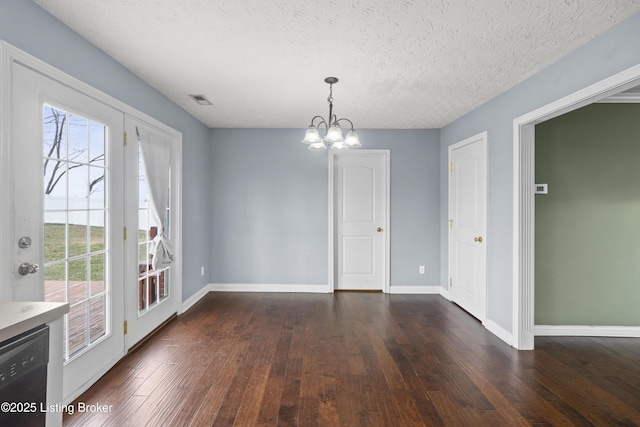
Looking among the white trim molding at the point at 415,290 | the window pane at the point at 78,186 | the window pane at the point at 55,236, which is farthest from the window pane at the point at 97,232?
the white trim molding at the point at 415,290

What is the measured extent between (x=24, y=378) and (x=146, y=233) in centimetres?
233

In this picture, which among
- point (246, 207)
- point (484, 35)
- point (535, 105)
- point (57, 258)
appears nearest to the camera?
point (57, 258)

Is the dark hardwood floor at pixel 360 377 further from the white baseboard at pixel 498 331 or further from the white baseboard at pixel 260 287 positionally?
the white baseboard at pixel 260 287

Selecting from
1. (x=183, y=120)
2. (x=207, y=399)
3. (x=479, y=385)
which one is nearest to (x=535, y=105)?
(x=479, y=385)

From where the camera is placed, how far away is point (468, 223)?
13.6 ft

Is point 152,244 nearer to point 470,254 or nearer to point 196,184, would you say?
point 196,184

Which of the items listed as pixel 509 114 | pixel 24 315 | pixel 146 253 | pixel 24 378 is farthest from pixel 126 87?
pixel 509 114

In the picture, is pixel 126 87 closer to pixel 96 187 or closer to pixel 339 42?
pixel 96 187

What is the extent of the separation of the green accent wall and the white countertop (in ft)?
12.5

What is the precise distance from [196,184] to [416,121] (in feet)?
10.1

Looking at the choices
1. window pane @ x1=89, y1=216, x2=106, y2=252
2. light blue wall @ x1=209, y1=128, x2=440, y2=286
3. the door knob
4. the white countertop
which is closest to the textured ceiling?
window pane @ x1=89, y1=216, x2=106, y2=252

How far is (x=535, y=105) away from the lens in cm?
287

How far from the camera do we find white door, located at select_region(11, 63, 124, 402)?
1.84m

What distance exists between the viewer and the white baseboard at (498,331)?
10.5 feet
